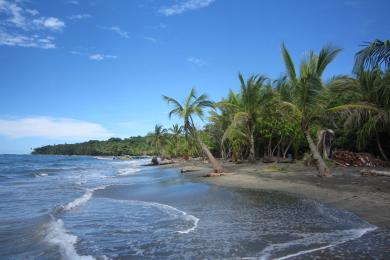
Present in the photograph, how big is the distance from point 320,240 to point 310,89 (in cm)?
1039

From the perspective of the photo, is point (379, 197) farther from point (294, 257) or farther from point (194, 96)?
point (194, 96)

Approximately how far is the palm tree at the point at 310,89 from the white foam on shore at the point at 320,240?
875 cm

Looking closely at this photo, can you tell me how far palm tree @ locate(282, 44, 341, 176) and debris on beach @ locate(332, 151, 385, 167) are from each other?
5423 millimetres

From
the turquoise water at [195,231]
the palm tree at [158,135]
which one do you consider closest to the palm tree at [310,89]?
the turquoise water at [195,231]

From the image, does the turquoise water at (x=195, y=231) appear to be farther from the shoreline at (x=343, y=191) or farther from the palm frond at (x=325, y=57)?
the palm frond at (x=325, y=57)

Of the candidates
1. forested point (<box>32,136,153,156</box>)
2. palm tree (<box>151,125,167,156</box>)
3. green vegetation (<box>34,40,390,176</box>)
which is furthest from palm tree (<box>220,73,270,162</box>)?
forested point (<box>32,136,153,156</box>)

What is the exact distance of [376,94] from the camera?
58.5 feet

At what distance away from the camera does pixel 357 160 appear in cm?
1983

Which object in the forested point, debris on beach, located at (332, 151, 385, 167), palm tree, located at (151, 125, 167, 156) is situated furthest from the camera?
the forested point

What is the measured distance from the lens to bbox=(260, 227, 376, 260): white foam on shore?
546 centimetres

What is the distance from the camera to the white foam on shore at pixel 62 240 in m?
6.03

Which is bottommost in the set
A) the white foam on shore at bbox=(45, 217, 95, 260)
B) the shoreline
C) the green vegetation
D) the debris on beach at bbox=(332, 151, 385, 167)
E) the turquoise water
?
the white foam on shore at bbox=(45, 217, 95, 260)

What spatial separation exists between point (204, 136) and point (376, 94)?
38703mm

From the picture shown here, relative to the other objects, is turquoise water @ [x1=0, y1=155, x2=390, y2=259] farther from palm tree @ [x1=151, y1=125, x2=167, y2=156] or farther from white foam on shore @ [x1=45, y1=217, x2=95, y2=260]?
palm tree @ [x1=151, y1=125, x2=167, y2=156]
